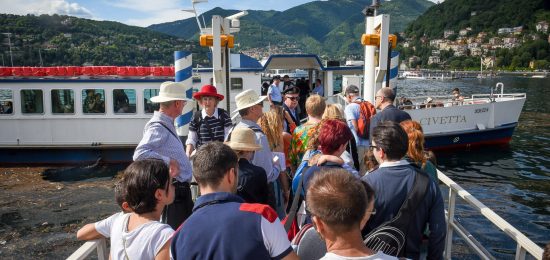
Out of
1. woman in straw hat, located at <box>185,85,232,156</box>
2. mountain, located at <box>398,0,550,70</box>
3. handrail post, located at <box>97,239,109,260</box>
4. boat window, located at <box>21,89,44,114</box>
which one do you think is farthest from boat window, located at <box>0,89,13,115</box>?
mountain, located at <box>398,0,550,70</box>

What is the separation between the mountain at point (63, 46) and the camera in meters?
41.6

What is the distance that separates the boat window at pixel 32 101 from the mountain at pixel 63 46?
72.5 feet

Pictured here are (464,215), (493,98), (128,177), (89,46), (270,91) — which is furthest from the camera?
(89,46)

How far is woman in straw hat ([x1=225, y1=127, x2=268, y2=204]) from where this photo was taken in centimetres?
317

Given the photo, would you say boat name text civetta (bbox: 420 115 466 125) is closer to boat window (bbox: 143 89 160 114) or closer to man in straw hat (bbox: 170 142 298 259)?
boat window (bbox: 143 89 160 114)

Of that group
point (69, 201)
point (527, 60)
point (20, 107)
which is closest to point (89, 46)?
point (20, 107)

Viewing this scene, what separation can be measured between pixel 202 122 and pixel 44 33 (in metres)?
50.6

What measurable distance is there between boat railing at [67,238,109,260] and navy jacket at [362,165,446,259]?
1767mm

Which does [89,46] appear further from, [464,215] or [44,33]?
[464,215]

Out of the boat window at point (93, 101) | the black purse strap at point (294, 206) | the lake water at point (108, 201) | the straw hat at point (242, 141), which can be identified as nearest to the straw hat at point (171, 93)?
the straw hat at point (242, 141)

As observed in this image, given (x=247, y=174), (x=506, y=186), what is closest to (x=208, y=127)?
Answer: (x=247, y=174)

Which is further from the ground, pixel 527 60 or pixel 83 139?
pixel 527 60

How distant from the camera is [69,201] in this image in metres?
11.2

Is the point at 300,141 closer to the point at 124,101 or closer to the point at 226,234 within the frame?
the point at 226,234
